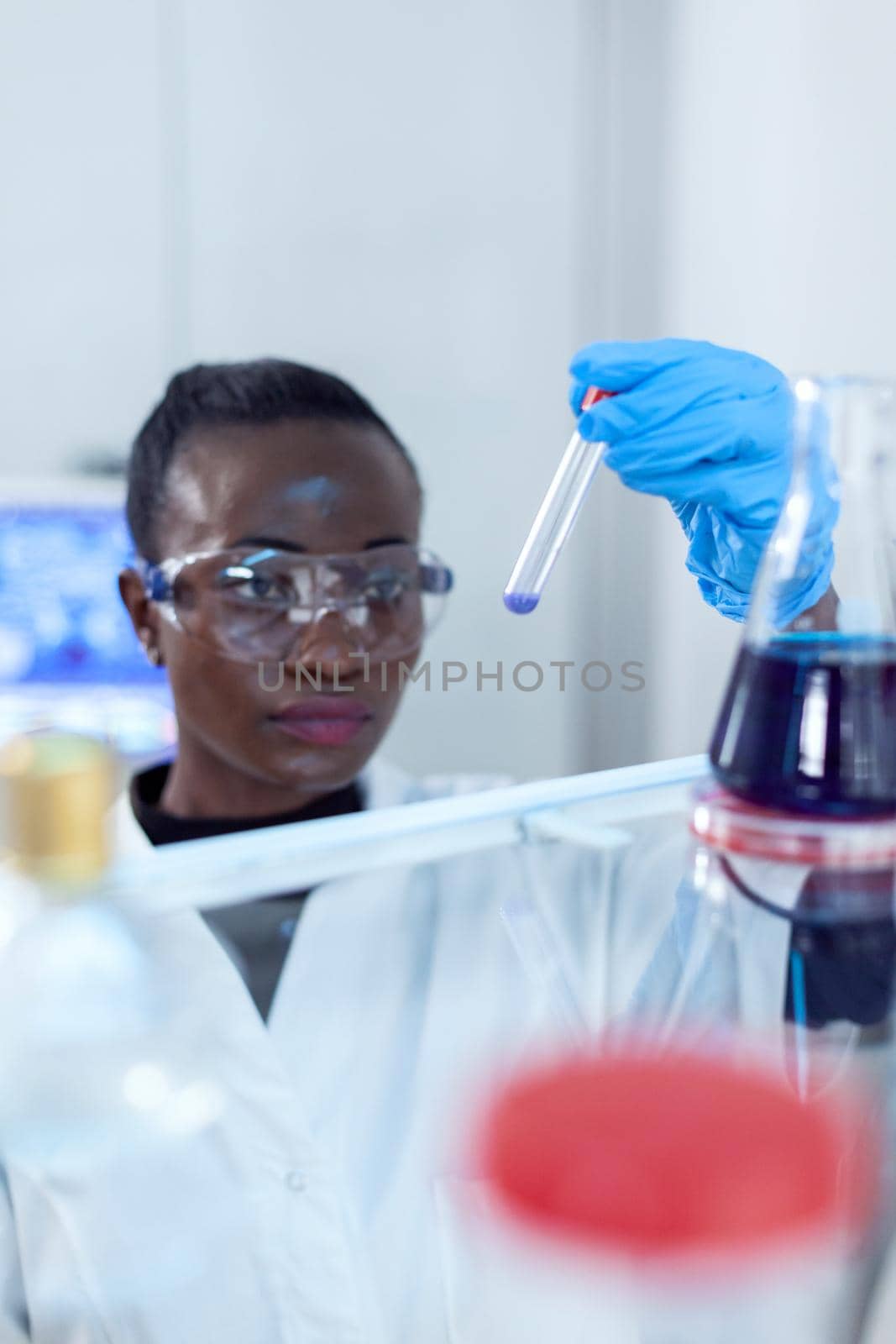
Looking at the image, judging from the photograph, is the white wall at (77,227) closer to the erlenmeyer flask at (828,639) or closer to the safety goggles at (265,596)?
the safety goggles at (265,596)

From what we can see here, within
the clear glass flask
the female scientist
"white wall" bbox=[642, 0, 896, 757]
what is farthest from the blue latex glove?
"white wall" bbox=[642, 0, 896, 757]

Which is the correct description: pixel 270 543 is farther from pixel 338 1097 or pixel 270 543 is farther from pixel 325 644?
pixel 338 1097

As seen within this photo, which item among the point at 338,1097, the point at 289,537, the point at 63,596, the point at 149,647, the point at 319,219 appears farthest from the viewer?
the point at 319,219

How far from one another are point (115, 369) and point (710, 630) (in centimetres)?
115

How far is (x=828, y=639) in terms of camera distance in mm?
473

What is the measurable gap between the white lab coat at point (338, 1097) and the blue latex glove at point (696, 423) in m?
0.34

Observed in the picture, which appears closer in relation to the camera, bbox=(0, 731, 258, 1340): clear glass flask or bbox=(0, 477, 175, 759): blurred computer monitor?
bbox=(0, 731, 258, 1340): clear glass flask

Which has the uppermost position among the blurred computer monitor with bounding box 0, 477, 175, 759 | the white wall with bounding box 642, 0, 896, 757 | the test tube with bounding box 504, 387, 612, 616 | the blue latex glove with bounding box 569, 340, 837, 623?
the white wall with bounding box 642, 0, 896, 757

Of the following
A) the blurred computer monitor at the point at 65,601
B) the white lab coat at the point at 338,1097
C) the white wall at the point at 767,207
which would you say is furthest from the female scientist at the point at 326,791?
the white wall at the point at 767,207

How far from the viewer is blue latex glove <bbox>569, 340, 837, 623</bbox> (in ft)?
2.59

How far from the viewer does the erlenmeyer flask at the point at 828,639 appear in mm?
434

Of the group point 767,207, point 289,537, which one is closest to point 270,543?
point 289,537

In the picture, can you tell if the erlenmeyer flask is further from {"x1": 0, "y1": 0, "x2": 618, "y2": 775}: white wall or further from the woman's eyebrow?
{"x1": 0, "y1": 0, "x2": 618, "y2": 775}: white wall

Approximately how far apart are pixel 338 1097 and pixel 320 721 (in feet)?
2.48
